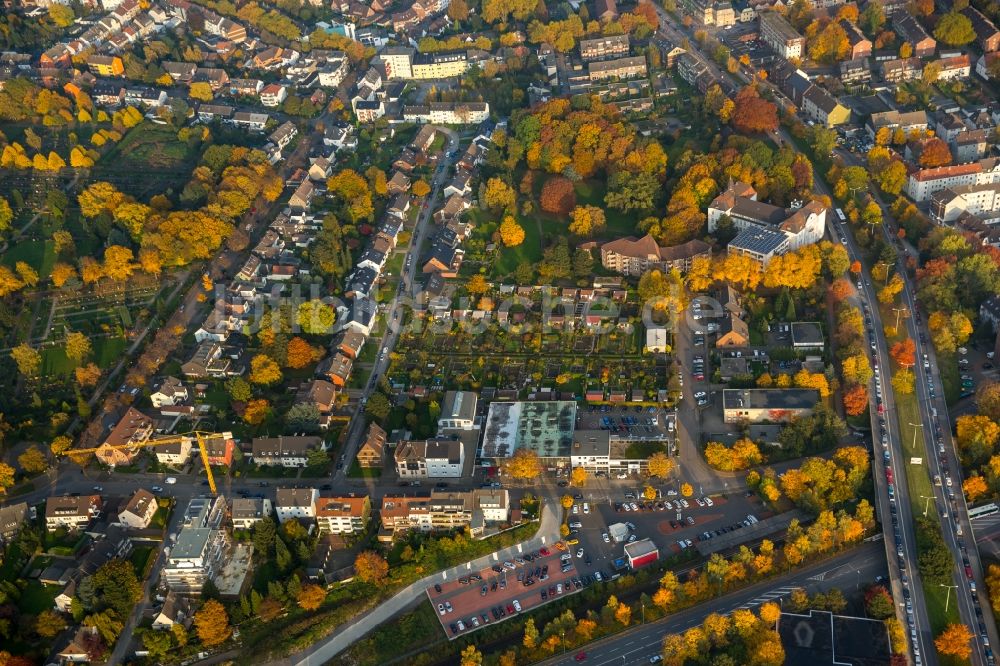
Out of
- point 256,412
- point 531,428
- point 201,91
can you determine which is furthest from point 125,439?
point 201,91

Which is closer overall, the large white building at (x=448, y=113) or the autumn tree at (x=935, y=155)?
the autumn tree at (x=935, y=155)

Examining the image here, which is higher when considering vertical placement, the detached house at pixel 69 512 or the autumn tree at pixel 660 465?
the detached house at pixel 69 512

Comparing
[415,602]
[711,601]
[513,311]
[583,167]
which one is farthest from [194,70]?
[711,601]

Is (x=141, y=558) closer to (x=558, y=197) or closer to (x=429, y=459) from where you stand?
(x=429, y=459)

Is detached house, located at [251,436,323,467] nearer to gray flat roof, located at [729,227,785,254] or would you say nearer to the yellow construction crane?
the yellow construction crane

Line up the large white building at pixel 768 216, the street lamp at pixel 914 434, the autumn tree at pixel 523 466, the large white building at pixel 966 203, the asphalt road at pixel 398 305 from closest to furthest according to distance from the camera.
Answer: the autumn tree at pixel 523 466, the street lamp at pixel 914 434, the asphalt road at pixel 398 305, the large white building at pixel 768 216, the large white building at pixel 966 203

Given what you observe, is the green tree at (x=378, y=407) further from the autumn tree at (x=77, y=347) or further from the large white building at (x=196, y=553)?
the autumn tree at (x=77, y=347)

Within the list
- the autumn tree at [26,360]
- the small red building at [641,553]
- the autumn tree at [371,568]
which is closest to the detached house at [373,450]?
the autumn tree at [371,568]
